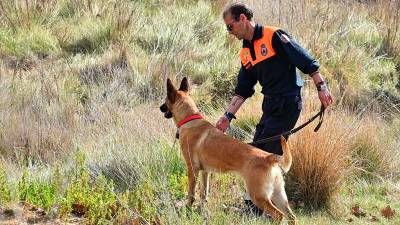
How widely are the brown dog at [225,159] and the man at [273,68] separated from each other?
1.02ft

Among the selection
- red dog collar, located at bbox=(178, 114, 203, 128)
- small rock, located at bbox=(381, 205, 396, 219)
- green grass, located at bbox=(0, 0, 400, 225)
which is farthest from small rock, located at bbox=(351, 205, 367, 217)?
red dog collar, located at bbox=(178, 114, 203, 128)

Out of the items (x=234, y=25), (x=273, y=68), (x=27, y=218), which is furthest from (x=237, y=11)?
(x=27, y=218)

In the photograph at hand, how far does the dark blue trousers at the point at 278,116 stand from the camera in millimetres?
5223

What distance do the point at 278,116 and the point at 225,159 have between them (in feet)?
2.13

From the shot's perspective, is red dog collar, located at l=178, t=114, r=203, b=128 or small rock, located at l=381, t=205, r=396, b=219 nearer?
red dog collar, located at l=178, t=114, r=203, b=128

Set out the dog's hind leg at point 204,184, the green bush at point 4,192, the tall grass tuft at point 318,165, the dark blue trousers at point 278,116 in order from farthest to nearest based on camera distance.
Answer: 1. the tall grass tuft at point 318,165
2. the dog's hind leg at point 204,184
3. the dark blue trousers at point 278,116
4. the green bush at point 4,192

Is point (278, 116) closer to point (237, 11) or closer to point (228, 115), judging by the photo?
point (228, 115)

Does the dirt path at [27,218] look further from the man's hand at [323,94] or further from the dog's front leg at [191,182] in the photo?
the man's hand at [323,94]

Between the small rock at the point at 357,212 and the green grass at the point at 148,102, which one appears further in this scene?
the small rock at the point at 357,212

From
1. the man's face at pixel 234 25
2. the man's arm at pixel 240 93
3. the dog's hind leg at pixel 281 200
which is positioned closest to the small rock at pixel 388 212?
the dog's hind leg at pixel 281 200

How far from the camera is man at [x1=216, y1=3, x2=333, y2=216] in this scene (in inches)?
196

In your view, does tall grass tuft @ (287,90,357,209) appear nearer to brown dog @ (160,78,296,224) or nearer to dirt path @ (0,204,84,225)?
brown dog @ (160,78,296,224)

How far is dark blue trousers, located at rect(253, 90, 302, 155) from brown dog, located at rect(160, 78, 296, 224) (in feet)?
1.50

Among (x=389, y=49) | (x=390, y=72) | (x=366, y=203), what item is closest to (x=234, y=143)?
(x=366, y=203)
